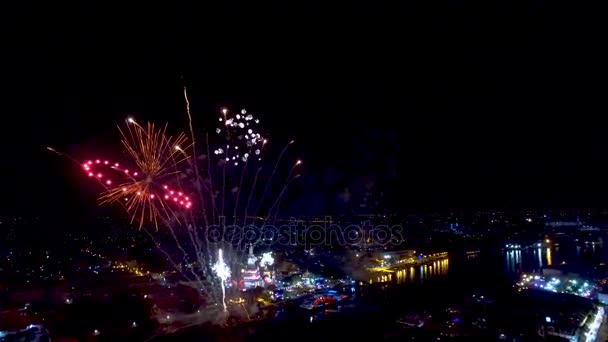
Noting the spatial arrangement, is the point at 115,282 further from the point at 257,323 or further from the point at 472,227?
the point at 472,227

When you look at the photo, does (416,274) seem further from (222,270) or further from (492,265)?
(222,270)

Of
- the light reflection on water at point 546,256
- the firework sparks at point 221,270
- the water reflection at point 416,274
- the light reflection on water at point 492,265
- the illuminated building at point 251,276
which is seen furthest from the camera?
the light reflection on water at point 546,256

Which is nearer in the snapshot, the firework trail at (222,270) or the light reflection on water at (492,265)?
the firework trail at (222,270)

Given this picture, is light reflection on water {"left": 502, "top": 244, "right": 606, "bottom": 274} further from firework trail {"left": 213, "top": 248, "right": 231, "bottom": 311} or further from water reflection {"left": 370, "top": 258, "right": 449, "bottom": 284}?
firework trail {"left": 213, "top": 248, "right": 231, "bottom": 311}

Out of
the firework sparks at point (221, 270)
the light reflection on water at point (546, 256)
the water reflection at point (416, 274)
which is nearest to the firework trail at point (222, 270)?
the firework sparks at point (221, 270)

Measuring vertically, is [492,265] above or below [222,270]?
below

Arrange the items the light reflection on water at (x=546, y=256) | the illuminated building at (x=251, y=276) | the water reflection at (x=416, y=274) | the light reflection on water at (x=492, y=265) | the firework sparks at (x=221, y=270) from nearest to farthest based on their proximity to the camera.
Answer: the firework sparks at (x=221, y=270)
the illuminated building at (x=251, y=276)
the water reflection at (x=416, y=274)
the light reflection on water at (x=492, y=265)
the light reflection on water at (x=546, y=256)

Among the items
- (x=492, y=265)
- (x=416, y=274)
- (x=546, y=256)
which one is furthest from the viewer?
(x=546, y=256)

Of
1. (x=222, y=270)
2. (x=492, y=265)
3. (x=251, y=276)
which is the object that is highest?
(x=222, y=270)

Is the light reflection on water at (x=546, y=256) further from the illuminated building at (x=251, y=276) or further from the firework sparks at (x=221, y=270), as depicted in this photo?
the firework sparks at (x=221, y=270)

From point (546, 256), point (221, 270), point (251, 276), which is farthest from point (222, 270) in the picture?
point (546, 256)

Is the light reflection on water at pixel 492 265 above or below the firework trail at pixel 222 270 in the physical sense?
below

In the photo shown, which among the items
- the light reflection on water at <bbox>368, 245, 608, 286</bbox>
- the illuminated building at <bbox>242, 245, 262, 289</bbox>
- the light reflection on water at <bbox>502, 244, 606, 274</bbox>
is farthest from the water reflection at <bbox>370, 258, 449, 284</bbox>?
the illuminated building at <bbox>242, 245, 262, 289</bbox>

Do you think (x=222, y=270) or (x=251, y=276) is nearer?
(x=222, y=270)
